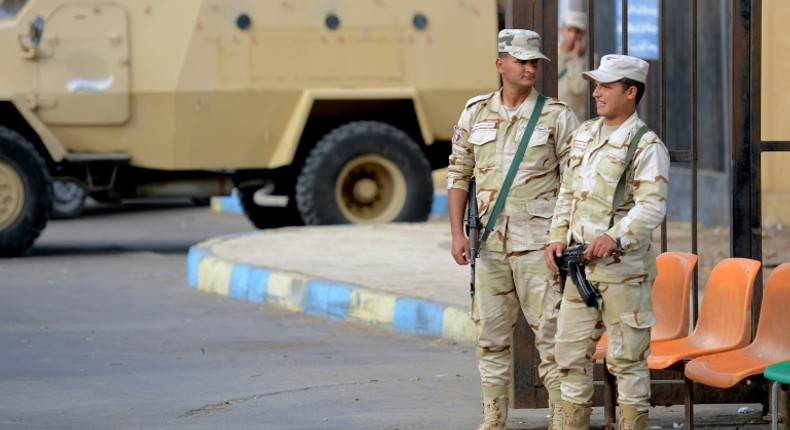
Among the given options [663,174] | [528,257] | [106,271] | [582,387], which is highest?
[663,174]

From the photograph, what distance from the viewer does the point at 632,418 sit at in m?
5.17

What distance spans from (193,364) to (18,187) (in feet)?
18.7

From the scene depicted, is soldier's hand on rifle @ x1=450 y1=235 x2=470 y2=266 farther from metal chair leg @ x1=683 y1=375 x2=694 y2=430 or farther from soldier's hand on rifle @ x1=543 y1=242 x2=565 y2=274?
metal chair leg @ x1=683 y1=375 x2=694 y2=430

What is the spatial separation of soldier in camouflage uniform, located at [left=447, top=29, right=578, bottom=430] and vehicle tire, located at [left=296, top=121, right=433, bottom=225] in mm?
8270

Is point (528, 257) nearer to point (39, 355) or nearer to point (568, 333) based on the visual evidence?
point (568, 333)

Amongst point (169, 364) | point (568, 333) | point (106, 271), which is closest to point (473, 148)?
point (568, 333)

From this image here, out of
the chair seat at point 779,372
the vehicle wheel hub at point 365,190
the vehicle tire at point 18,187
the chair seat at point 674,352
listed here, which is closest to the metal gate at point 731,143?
the chair seat at point 674,352

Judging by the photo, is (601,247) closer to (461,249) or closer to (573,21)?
(461,249)

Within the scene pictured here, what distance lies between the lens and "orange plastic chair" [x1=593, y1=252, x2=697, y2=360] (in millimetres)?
5711

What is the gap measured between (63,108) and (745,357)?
8953 millimetres

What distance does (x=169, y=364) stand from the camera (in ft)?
25.5

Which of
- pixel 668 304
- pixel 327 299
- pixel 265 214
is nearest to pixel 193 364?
pixel 327 299

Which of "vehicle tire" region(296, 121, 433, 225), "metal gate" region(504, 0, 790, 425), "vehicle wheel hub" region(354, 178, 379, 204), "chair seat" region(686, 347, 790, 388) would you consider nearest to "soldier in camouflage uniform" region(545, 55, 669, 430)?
"chair seat" region(686, 347, 790, 388)

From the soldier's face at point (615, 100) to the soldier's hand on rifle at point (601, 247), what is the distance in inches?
15.4
